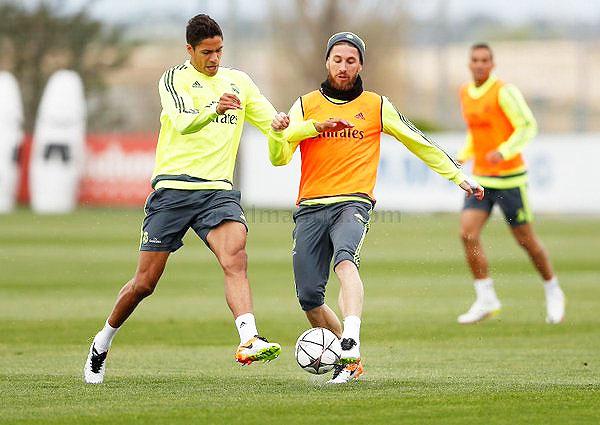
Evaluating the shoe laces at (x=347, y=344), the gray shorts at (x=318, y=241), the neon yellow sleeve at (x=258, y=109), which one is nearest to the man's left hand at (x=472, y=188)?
the gray shorts at (x=318, y=241)

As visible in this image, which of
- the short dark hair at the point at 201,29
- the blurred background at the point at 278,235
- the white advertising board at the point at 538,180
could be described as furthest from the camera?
the white advertising board at the point at 538,180

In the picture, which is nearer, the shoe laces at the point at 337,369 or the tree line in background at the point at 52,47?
the shoe laces at the point at 337,369

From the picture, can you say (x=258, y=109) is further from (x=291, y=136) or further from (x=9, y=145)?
(x=9, y=145)

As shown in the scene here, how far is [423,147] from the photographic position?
30.6ft

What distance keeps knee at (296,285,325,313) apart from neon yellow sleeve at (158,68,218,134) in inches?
50.4

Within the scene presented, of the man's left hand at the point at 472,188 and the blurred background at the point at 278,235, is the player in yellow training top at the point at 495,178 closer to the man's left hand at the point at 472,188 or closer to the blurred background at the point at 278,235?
the blurred background at the point at 278,235

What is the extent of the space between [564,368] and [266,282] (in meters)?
8.10

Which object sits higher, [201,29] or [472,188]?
[201,29]

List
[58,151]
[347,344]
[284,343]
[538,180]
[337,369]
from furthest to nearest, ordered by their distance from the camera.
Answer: [58,151]
[538,180]
[284,343]
[337,369]
[347,344]

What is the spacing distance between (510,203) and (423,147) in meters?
4.55

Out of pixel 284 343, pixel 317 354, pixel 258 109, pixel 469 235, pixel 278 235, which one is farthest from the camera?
pixel 278 235

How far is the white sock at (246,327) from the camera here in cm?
859

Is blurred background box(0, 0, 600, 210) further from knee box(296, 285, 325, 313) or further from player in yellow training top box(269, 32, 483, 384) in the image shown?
knee box(296, 285, 325, 313)

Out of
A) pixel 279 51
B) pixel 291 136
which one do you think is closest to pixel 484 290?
pixel 291 136
